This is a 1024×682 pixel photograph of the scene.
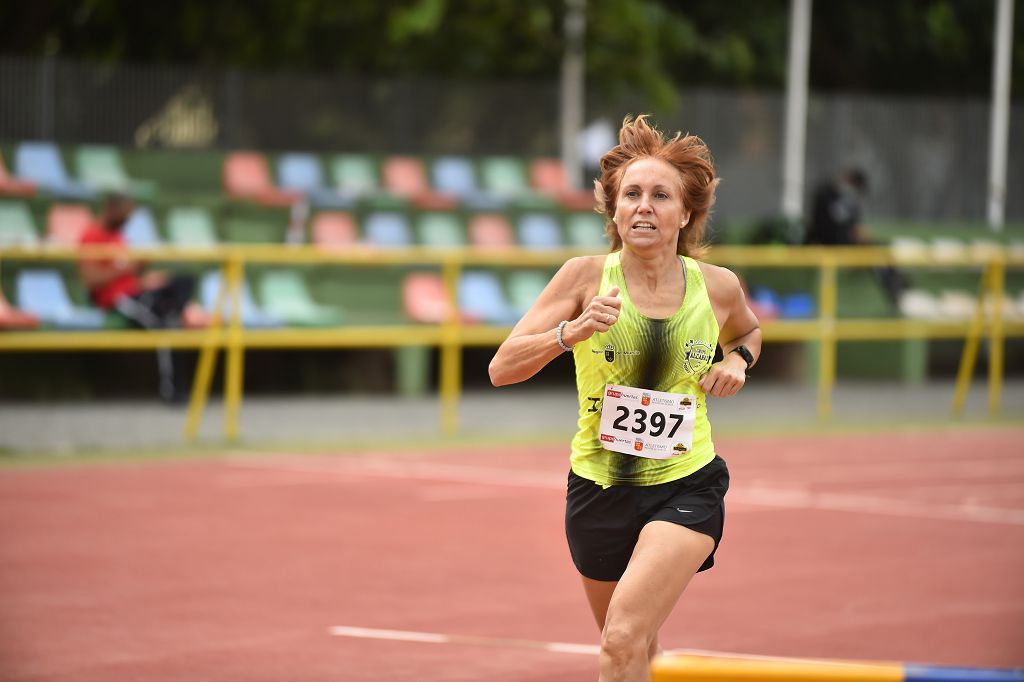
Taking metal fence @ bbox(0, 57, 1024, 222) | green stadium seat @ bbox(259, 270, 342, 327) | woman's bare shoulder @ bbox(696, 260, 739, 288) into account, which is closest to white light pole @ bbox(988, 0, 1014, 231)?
metal fence @ bbox(0, 57, 1024, 222)

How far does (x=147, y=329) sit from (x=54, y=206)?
8.98ft

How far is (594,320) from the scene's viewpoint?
4.80m

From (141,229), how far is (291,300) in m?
1.74

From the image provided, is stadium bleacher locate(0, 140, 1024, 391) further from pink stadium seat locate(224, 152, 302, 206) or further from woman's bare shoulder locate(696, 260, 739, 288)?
woman's bare shoulder locate(696, 260, 739, 288)

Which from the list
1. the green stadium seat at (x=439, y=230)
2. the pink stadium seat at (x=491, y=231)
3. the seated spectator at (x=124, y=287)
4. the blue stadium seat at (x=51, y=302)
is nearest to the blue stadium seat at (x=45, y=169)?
the blue stadium seat at (x=51, y=302)

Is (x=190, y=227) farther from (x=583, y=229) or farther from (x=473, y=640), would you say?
(x=473, y=640)

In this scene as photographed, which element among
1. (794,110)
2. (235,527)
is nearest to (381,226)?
(794,110)

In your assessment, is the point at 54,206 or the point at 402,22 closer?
the point at 54,206

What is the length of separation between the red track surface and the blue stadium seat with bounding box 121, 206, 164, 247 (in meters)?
4.97

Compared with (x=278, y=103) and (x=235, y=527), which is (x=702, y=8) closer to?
(x=278, y=103)

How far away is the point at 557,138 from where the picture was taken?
22.6 metres

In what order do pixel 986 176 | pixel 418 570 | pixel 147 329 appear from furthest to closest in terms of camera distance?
pixel 986 176
pixel 147 329
pixel 418 570

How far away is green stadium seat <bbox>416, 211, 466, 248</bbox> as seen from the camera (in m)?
19.3

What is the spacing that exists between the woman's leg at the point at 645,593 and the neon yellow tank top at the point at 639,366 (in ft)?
0.75
